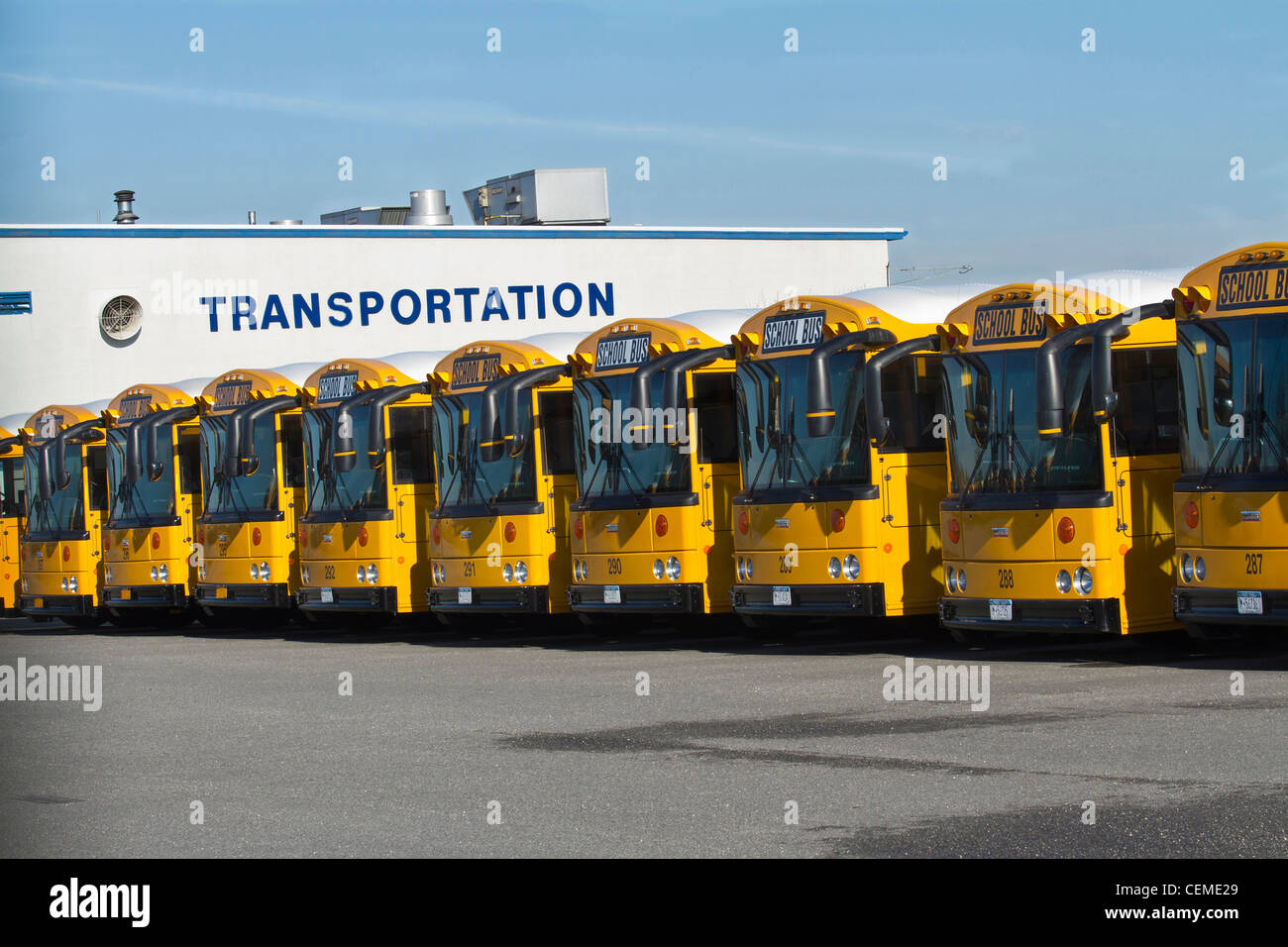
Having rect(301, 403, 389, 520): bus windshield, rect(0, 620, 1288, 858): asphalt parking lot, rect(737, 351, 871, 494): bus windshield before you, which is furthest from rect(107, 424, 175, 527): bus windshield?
rect(737, 351, 871, 494): bus windshield

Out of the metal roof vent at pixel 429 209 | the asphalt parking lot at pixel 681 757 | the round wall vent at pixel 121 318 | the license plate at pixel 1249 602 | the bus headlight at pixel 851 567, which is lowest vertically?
the asphalt parking lot at pixel 681 757

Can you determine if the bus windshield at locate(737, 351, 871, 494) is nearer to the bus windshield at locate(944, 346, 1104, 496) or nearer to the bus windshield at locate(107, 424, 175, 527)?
the bus windshield at locate(944, 346, 1104, 496)

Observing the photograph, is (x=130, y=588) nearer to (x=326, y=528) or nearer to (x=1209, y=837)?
(x=326, y=528)

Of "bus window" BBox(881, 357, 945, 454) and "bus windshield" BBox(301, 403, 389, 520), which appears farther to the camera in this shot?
"bus windshield" BBox(301, 403, 389, 520)

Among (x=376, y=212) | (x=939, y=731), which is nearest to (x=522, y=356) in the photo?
(x=939, y=731)

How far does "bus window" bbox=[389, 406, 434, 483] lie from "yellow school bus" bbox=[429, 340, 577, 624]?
101 cm

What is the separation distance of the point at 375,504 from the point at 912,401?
270 inches

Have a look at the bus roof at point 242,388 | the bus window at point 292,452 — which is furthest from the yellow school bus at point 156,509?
the bus window at point 292,452

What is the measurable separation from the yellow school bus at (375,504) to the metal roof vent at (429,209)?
2384 centimetres

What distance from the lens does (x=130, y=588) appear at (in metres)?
23.2

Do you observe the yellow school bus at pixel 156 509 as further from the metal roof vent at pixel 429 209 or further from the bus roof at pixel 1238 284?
the metal roof vent at pixel 429 209

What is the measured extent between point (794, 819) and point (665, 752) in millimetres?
2262

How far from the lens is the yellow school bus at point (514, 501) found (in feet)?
60.4

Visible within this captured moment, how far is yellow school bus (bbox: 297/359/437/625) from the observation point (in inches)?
784
